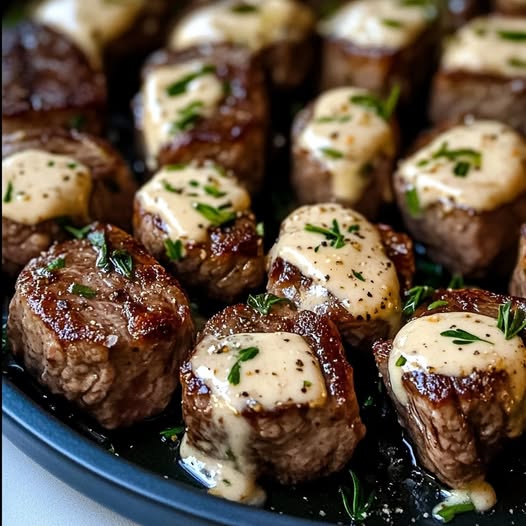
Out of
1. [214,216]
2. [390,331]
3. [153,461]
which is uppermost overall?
[214,216]

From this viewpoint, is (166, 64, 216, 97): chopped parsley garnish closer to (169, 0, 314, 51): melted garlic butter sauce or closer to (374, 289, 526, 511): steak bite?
(169, 0, 314, 51): melted garlic butter sauce

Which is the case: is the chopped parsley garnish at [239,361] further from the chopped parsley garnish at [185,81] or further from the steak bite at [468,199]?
the chopped parsley garnish at [185,81]

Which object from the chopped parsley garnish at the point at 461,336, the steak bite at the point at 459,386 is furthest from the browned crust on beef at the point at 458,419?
the chopped parsley garnish at the point at 461,336

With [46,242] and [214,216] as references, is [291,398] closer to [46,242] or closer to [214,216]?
[214,216]

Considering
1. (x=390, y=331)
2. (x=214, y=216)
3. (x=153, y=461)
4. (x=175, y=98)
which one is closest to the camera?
(x=153, y=461)

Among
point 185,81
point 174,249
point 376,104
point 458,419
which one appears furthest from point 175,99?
point 458,419

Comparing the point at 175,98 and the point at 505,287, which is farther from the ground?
the point at 175,98

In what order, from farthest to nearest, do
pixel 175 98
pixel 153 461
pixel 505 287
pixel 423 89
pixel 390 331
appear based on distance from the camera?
pixel 423 89, pixel 175 98, pixel 505 287, pixel 390 331, pixel 153 461

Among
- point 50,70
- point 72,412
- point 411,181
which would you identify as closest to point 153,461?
point 72,412
